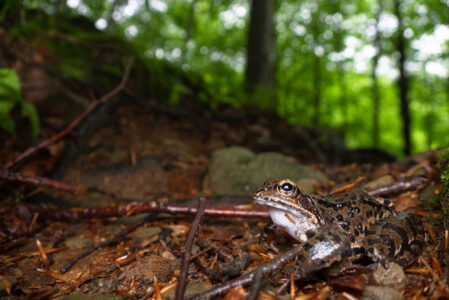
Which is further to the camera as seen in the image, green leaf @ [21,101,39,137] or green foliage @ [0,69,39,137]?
green leaf @ [21,101,39,137]

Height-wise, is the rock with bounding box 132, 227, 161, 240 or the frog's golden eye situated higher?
the frog's golden eye

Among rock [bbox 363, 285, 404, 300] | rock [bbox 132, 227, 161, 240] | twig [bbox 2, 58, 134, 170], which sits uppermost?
twig [bbox 2, 58, 134, 170]

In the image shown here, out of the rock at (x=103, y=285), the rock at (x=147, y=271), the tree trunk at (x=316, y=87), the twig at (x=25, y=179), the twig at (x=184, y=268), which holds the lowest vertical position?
the rock at (x=103, y=285)

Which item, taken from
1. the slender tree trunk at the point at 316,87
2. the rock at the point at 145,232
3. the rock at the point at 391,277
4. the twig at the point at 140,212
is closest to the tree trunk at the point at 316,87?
the slender tree trunk at the point at 316,87

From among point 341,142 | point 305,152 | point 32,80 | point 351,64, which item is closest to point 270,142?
point 305,152

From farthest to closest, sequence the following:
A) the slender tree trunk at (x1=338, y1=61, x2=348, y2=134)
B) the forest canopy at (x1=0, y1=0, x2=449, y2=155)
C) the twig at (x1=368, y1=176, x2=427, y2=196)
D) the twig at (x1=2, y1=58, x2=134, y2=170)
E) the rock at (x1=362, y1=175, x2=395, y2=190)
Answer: the slender tree trunk at (x1=338, y1=61, x2=348, y2=134)
the forest canopy at (x1=0, y1=0, x2=449, y2=155)
the rock at (x1=362, y1=175, x2=395, y2=190)
the twig at (x1=2, y1=58, x2=134, y2=170)
the twig at (x1=368, y1=176, x2=427, y2=196)

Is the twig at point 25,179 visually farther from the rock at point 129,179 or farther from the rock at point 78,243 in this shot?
the rock at point 129,179

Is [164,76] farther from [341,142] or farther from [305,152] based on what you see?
[341,142]

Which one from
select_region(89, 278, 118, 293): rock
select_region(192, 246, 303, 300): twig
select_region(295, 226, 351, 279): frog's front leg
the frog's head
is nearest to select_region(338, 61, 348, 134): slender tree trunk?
the frog's head

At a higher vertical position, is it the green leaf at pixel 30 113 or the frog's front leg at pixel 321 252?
the green leaf at pixel 30 113

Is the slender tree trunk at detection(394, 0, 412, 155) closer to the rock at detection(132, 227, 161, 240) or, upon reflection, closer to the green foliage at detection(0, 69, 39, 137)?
the rock at detection(132, 227, 161, 240)
